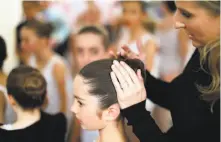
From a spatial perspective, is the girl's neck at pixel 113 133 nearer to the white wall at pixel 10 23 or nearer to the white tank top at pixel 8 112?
the white tank top at pixel 8 112

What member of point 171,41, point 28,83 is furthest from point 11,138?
point 171,41

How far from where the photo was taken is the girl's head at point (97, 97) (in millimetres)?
804

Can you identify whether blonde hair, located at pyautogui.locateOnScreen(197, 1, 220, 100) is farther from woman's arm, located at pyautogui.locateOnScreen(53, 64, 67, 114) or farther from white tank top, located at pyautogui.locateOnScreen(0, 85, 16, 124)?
woman's arm, located at pyautogui.locateOnScreen(53, 64, 67, 114)

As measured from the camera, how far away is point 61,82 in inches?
61.6

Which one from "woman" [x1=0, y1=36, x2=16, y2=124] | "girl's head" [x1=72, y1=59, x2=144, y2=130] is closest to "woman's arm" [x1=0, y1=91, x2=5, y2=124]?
"woman" [x1=0, y1=36, x2=16, y2=124]

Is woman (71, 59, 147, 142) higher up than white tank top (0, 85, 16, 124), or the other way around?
woman (71, 59, 147, 142)

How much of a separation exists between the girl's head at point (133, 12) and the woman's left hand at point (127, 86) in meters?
1.09

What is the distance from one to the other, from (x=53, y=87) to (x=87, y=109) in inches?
28.4

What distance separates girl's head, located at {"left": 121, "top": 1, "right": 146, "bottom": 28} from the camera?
6.00 ft

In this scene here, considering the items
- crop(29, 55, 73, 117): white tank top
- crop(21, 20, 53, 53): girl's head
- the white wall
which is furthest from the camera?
crop(21, 20, 53, 53): girl's head

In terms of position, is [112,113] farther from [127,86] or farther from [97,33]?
[97,33]

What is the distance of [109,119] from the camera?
0.81 metres

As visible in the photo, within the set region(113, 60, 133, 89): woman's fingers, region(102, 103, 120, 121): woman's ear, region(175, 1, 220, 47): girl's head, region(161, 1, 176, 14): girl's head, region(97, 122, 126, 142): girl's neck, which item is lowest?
region(97, 122, 126, 142): girl's neck

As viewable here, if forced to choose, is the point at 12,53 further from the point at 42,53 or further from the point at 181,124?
the point at 181,124
